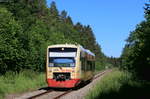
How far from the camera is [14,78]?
103 feet

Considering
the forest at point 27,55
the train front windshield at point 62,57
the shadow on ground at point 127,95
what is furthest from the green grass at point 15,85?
the shadow on ground at point 127,95

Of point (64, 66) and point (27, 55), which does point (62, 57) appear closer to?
point (64, 66)

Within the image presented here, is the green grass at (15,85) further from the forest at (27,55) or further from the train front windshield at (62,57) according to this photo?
the train front windshield at (62,57)

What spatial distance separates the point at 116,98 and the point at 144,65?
61.2ft

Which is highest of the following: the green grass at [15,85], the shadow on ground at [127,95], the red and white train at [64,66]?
the red and white train at [64,66]

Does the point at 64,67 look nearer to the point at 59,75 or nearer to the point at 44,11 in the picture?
the point at 59,75

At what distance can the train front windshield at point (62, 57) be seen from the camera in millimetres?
27562

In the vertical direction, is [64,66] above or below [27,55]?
below

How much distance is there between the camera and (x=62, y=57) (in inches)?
1094

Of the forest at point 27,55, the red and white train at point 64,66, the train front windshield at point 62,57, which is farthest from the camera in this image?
the forest at point 27,55

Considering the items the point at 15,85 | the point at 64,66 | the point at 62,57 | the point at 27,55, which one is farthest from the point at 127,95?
the point at 27,55

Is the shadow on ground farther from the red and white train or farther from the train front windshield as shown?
the train front windshield

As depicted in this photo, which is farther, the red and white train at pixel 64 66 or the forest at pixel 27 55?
the forest at pixel 27 55

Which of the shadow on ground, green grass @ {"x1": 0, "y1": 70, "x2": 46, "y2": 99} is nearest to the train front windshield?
green grass @ {"x1": 0, "y1": 70, "x2": 46, "y2": 99}
